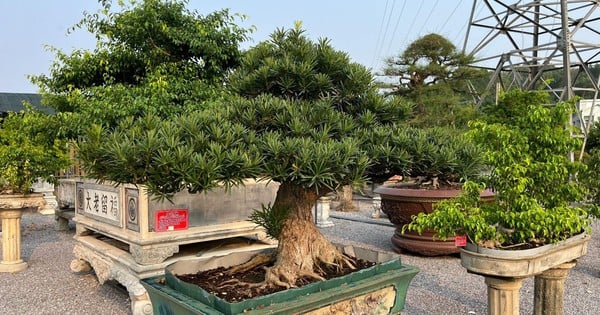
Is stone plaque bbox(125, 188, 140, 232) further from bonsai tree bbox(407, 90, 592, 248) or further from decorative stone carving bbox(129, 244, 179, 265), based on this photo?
bonsai tree bbox(407, 90, 592, 248)

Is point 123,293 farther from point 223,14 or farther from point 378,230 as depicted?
point 378,230

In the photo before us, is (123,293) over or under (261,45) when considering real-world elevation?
under

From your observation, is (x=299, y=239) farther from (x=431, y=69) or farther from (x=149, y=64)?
(x=431, y=69)

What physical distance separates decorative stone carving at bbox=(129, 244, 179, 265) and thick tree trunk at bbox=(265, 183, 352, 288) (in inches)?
45.1

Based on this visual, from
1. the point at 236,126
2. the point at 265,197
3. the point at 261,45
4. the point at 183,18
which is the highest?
the point at 183,18

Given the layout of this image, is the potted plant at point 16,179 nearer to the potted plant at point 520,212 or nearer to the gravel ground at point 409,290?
the gravel ground at point 409,290

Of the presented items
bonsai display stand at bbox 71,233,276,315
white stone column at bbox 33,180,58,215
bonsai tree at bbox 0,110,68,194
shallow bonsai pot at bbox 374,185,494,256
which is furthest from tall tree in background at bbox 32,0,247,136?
white stone column at bbox 33,180,58,215

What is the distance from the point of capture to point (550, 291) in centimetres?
206

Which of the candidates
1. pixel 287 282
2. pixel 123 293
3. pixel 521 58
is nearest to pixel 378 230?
pixel 123 293

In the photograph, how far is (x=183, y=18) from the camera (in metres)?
3.80

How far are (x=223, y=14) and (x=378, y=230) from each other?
10.3 ft

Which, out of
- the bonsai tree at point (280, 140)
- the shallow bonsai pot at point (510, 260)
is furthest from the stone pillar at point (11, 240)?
the shallow bonsai pot at point (510, 260)

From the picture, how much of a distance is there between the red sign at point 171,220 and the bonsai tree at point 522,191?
139 cm

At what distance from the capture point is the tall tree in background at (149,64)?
11.8 ft
